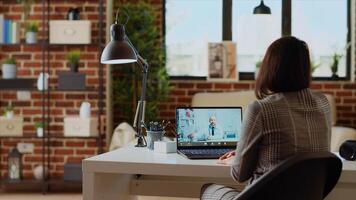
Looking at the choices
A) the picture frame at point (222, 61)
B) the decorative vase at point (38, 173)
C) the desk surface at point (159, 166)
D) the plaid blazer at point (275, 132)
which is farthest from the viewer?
the picture frame at point (222, 61)

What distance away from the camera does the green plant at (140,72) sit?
191 inches

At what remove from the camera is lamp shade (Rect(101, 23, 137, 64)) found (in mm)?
2396

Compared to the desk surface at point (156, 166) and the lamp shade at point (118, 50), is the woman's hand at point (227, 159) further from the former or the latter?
the lamp shade at point (118, 50)

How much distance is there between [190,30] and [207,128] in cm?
307

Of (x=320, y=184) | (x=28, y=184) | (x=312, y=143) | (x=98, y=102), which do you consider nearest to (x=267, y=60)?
(x=312, y=143)

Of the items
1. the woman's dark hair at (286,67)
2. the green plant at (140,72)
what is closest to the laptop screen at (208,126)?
the woman's dark hair at (286,67)

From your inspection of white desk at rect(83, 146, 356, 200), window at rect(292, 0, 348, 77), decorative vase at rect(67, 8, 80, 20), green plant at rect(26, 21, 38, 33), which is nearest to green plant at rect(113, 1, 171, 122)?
decorative vase at rect(67, 8, 80, 20)

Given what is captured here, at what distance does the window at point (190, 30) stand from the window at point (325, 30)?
0.90 meters

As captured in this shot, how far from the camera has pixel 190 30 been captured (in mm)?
5383

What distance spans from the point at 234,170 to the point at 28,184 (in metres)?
3.36

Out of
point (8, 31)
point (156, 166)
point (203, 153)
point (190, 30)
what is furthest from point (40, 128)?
point (156, 166)

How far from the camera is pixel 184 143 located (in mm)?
2408

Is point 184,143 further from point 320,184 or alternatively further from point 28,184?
point 28,184

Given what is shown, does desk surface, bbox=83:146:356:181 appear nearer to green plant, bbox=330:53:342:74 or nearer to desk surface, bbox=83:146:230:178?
desk surface, bbox=83:146:230:178
